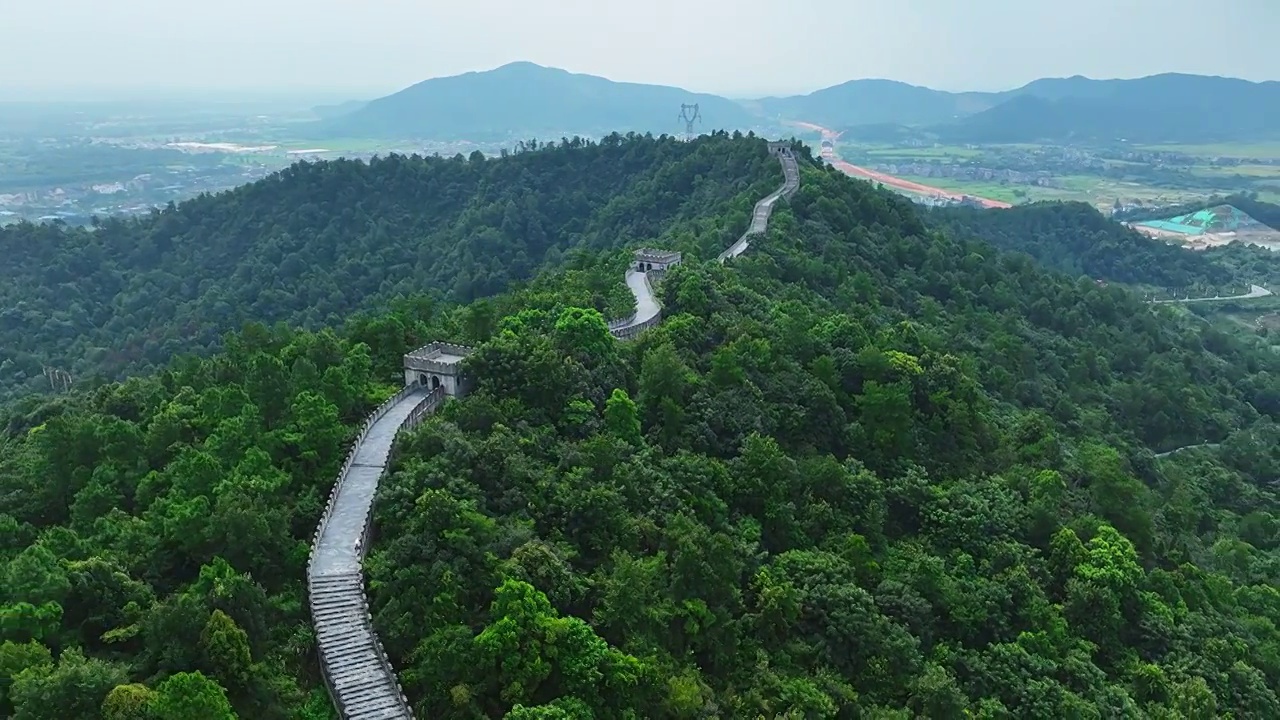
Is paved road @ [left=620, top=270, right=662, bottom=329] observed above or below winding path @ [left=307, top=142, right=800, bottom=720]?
above

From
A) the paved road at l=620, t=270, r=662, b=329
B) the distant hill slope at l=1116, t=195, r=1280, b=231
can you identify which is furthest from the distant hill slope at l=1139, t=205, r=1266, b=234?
the paved road at l=620, t=270, r=662, b=329

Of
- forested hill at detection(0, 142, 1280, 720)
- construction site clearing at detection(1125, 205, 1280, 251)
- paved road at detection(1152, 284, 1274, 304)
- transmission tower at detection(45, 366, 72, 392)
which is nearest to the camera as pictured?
forested hill at detection(0, 142, 1280, 720)

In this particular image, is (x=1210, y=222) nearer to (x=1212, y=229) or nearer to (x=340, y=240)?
(x=1212, y=229)

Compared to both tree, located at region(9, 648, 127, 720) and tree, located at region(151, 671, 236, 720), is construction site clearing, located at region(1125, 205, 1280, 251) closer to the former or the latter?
tree, located at region(151, 671, 236, 720)

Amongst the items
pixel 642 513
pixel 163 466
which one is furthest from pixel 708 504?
pixel 163 466

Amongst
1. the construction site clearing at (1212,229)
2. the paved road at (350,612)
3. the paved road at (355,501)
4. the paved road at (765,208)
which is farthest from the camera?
the construction site clearing at (1212,229)

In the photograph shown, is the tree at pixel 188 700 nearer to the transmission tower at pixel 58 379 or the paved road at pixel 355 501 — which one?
the paved road at pixel 355 501

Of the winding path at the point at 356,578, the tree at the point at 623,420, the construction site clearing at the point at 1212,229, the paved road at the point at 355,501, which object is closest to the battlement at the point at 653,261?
the tree at the point at 623,420
